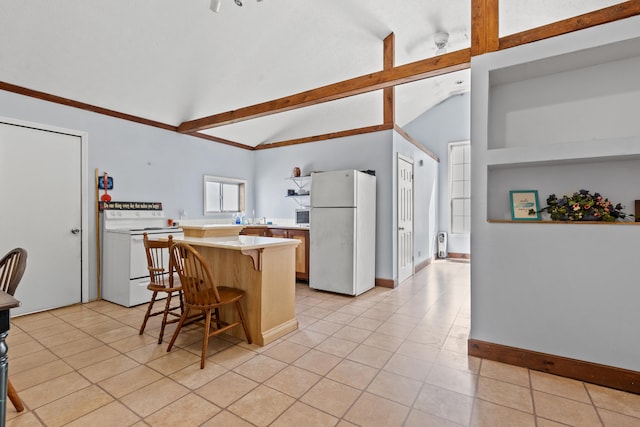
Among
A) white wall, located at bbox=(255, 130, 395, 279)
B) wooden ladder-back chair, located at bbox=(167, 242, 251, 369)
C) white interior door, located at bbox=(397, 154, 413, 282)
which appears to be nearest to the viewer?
wooden ladder-back chair, located at bbox=(167, 242, 251, 369)

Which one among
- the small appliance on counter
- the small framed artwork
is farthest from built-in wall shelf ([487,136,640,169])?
the small appliance on counter

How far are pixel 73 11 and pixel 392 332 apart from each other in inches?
162

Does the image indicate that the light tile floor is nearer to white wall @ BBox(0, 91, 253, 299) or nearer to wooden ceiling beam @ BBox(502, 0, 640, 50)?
white wall @ BBox(0, 91, 253, 299)

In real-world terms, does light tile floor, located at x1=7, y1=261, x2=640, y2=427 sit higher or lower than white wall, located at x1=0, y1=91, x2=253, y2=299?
lower

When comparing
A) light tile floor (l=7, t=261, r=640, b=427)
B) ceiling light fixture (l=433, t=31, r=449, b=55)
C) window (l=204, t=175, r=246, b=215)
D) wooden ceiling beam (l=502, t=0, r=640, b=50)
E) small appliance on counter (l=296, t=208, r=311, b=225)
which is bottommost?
light tile floor (l=7, t=261, r=640, b=427)

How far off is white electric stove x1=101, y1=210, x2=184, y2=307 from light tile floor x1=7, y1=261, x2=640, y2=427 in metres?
0.59

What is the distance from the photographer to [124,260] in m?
3.75

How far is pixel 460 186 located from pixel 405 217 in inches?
115

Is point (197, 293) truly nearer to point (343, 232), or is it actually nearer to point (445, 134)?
point (343, 232)

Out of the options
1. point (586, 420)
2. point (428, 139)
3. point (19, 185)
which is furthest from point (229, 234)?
point (428, 139)

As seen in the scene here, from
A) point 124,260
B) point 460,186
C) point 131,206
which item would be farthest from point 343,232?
point 460,186

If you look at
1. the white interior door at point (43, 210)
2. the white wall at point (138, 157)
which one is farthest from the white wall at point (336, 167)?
the white interior door at point (43, 210)

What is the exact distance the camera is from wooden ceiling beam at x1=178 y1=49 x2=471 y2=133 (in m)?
2.93

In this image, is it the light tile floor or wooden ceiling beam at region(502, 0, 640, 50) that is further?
wooden ceiling beam at region(502, 0, 640, 50)
